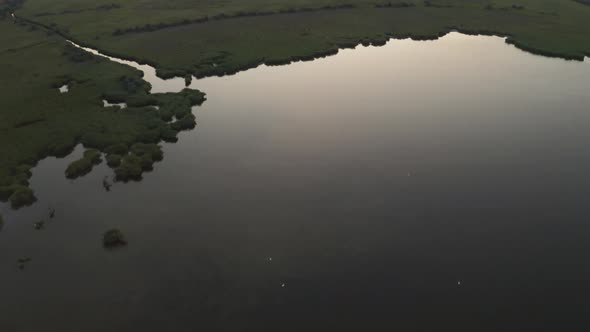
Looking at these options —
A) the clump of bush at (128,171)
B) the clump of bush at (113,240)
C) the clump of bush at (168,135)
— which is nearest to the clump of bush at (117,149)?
the clump of bush at (128,171)

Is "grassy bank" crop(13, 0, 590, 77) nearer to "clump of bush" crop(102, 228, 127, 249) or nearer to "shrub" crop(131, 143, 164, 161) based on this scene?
"shrub" crop(131, 143, 164, 161)

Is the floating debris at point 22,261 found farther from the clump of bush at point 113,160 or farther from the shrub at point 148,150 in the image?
the shrub at point 148,150

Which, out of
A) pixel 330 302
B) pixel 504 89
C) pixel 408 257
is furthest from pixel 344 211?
pixel 504 89

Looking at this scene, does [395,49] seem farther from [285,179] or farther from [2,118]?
[2,118]

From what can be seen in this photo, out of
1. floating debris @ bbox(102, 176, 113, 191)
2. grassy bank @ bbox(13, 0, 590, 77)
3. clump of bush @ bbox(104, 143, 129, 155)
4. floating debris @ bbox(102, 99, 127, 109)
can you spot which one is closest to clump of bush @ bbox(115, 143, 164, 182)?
clump of bush @ bbox(104, 143, 129, 155)

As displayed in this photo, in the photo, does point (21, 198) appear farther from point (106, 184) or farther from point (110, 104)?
point (110, 104)

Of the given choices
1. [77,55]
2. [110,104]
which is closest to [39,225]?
[110,104]
